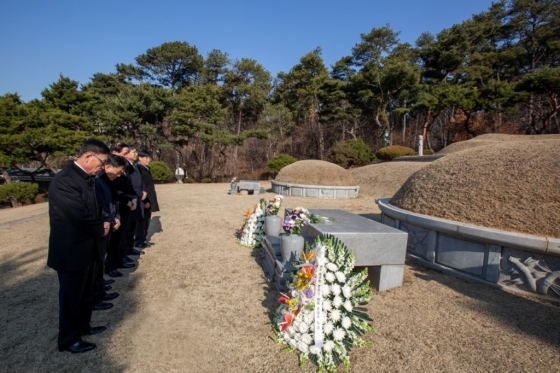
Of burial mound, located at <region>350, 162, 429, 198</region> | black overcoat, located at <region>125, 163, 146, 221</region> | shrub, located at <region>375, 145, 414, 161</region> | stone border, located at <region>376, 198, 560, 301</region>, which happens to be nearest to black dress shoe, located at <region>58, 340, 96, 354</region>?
black overcoat, located at <region>125, 163, 146, 221</region>

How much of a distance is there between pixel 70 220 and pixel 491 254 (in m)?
4.56

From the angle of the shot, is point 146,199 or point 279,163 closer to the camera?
point 146,199

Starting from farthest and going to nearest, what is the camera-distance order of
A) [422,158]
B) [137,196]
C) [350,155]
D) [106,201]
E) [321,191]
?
1. [350,155]
2. [422,158]
3. [321,191]
4. [137,196]
5. [106,201]

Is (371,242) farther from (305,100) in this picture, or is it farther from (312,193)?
(305,100)

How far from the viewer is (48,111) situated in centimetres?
1758

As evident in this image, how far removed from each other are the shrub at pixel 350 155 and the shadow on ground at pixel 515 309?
52.8 feet

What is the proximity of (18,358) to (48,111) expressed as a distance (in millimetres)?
20062

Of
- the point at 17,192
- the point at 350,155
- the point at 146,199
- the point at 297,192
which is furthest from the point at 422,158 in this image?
the point at 17,192

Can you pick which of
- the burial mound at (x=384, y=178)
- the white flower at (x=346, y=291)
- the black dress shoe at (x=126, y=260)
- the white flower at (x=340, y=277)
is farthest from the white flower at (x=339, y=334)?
the burial mound at (x=384, y=178)

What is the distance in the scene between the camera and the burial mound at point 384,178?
13.0 metres

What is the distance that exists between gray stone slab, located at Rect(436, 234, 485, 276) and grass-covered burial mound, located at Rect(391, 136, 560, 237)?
0.35 meters

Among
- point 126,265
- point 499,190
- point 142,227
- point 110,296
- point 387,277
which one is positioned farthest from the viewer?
point 142,227

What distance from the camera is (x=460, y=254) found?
3.97 metres

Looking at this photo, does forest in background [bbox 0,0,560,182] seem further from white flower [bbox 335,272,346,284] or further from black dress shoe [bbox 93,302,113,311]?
white flower [bbox 335,272,346,284]
